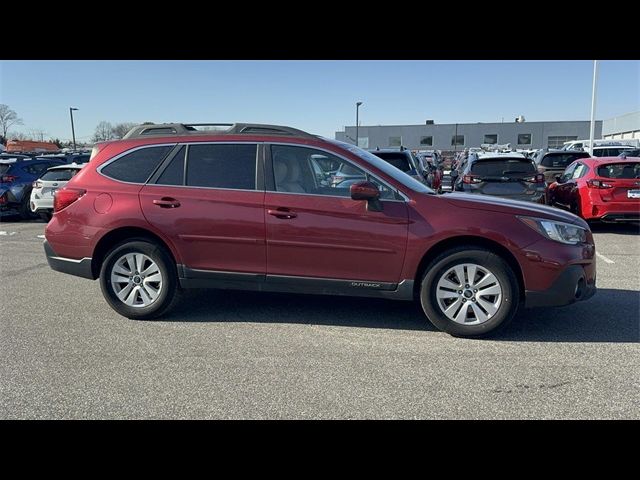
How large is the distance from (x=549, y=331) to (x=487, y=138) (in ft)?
187

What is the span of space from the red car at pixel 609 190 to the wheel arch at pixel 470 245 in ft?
20.3

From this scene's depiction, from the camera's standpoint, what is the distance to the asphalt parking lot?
329 cm

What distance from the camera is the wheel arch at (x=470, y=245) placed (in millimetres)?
4473

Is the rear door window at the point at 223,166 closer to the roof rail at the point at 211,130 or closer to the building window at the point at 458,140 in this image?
the roof rail at the point at 211,130

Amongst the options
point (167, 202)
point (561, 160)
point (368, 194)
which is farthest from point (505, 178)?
point (561, 160)

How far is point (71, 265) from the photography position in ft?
17.1

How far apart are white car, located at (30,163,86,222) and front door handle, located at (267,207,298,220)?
30.8 ft

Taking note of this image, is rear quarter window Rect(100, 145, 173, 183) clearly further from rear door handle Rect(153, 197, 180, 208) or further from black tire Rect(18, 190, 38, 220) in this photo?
black tire Rect(18, 190, 38, 220)

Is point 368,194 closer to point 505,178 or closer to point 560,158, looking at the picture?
point 505,178

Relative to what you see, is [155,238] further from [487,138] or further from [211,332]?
[487,138]

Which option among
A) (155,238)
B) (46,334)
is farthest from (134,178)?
(46,334)

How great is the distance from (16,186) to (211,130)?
34.5ft

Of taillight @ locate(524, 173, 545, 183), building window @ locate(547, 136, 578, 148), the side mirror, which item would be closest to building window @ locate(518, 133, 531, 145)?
building window @ locate(547, 136, 578, 148)

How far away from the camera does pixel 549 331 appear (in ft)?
15.4
